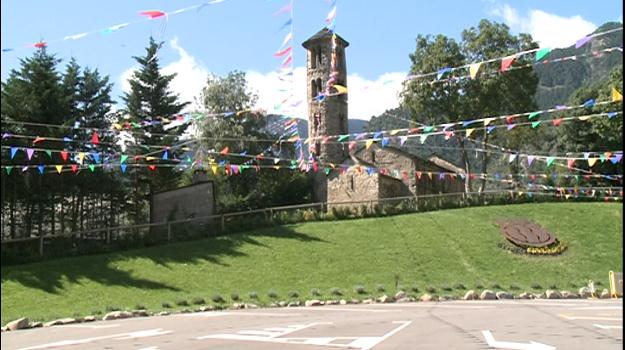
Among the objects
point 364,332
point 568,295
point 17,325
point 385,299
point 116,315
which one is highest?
point 364,332

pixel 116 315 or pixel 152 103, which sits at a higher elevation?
pixel 152 103

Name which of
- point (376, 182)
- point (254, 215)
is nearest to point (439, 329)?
point (254, 215)

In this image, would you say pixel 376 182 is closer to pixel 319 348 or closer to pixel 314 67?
pixel 314 67

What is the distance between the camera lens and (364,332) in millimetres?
10586

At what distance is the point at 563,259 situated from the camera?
28.7 metres

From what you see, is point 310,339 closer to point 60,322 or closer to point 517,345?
point 517,345

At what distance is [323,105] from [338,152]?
3.95 m

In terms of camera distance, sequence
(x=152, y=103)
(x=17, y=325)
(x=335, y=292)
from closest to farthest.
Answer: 1. (x=17, y=325)
2. (x=335, y=292)
3. (x=152, y=103)

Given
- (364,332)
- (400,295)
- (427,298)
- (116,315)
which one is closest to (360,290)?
(400,295)

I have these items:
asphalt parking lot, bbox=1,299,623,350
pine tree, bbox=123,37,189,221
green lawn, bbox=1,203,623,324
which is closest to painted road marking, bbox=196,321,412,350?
asphalt parking lot, bbox=1,299,623,350

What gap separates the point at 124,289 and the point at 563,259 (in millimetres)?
19658

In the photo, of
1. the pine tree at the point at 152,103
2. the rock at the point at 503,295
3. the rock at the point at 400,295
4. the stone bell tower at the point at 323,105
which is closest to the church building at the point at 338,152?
the stone bell tower at the point at 323,105

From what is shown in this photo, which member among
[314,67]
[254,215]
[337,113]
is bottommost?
[254,215]

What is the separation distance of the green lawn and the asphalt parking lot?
6.97m
